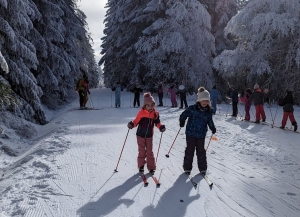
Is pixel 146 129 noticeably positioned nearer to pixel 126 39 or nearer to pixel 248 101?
pixel 248 101

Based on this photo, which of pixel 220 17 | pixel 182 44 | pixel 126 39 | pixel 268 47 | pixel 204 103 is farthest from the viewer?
pixel 126 39

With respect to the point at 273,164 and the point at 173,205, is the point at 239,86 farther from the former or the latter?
the point at 173,205

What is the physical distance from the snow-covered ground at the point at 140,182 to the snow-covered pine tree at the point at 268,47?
13.5 meters

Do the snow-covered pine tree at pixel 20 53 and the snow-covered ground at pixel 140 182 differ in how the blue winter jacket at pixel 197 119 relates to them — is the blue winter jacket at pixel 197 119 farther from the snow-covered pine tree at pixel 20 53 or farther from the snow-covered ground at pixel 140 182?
the snow-covered pine tree at pixel 20 53

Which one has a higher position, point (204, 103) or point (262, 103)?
point (204, 103)

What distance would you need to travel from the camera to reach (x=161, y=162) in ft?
25.0

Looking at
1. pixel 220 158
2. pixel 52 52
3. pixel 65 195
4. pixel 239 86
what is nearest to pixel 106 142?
pixel 220 158

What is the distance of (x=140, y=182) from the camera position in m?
6.18

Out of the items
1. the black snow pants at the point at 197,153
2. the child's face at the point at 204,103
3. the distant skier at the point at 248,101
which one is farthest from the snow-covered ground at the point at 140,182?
the distant skier at the point at 248,101

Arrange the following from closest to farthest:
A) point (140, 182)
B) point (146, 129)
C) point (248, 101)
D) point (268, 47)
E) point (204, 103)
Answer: point (140, 182), point (204, 103), point (146, 129), point (248, 101), point (268, 47)

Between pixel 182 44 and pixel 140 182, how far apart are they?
21.0 metres

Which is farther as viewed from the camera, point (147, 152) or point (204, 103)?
point (147, 152)

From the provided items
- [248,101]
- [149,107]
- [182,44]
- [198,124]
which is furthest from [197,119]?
[182,44]

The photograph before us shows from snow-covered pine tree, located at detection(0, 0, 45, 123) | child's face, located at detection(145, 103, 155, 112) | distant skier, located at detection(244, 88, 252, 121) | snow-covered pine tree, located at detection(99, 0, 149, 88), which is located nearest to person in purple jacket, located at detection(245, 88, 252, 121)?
distant skier, located at detection(244, 88, 252, 121)
